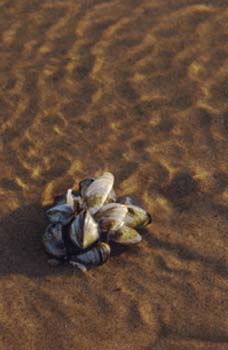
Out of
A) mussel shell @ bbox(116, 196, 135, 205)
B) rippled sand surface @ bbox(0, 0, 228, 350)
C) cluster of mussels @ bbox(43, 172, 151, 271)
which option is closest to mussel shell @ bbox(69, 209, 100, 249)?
cluster of mussels @ bbox(43, 172, 151, 271)

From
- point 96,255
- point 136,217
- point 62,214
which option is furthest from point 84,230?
point 136,217

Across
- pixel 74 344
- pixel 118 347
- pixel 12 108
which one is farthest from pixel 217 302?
pixel 12 108

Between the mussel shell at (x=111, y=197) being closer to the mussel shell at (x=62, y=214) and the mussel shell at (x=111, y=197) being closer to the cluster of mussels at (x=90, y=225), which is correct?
the cluster of mussels at (x=90, y=225)

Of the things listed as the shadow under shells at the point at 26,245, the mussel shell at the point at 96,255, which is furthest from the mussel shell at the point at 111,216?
the shadow under shells at the point at 26,245

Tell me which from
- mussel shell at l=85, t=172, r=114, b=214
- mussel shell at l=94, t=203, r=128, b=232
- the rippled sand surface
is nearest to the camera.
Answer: the rippled sand surface

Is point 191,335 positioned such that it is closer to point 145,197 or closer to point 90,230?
point 90,230

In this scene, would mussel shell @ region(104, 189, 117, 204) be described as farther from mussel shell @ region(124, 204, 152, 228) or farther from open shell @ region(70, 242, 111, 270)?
open shell @ region(70, 242, 111, 270)
